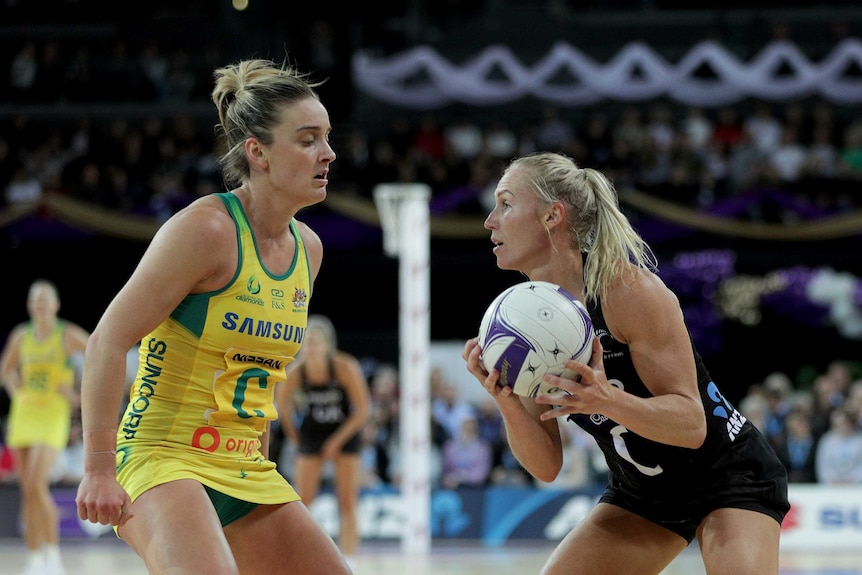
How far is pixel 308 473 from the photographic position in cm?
840

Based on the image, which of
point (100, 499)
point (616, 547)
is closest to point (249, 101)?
point (100, 499)

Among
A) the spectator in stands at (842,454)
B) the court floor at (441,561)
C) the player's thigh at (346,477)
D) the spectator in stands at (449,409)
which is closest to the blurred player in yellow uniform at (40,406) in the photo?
the court floor at (441,561)

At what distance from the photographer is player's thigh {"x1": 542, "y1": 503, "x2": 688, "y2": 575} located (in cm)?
344

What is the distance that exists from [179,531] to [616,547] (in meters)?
1.35

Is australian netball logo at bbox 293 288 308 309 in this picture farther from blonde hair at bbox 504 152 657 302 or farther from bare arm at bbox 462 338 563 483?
blonde hair at bbox 504 152 657 302

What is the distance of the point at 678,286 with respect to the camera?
13688 mm

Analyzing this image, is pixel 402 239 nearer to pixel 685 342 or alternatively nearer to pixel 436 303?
pixel 436 303

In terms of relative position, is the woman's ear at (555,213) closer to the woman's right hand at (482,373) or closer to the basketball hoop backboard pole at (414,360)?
the woman's right hand at (482,373)

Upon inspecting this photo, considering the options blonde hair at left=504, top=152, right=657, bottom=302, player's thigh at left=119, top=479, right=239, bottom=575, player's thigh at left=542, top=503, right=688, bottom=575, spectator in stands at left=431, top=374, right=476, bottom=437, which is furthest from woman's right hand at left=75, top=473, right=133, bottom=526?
spectator in stands at left=431, top=374, right=476, bottom=437

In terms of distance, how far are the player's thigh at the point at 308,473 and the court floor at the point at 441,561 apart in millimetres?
701

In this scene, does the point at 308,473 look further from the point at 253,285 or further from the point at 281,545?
the point at 253,285

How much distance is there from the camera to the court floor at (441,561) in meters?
8.26

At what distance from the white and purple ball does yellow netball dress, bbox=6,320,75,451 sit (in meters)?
6.10

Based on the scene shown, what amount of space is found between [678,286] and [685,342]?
10.7m
